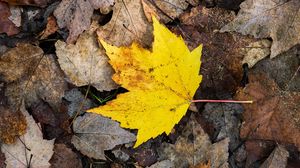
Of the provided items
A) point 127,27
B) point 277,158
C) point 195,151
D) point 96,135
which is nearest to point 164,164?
point 195,151

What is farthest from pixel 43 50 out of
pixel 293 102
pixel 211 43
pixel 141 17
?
pixel 293 102

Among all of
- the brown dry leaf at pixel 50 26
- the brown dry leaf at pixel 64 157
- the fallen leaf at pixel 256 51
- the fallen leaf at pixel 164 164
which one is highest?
the brown dry leaf at pixel 50 26

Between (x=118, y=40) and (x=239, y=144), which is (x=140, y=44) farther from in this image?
(x=239, y=144)

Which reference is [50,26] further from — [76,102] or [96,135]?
[96,135]

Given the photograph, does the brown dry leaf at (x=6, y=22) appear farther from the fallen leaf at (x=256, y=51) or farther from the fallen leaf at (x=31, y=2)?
the fallen leaf at (x=256, y=51)

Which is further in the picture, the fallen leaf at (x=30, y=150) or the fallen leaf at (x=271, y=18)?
the fallen leaf at (x=271, y=18)

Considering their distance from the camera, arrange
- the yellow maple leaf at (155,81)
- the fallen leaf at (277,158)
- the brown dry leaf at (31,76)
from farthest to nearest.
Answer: the fallen leaf at (277,158), the brown dry leaf at (31,76), the yellow maple leaf at (155,81)

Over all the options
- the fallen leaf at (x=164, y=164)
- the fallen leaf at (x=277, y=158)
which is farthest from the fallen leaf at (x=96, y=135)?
the fallen leaf at (x=277, y=158)
